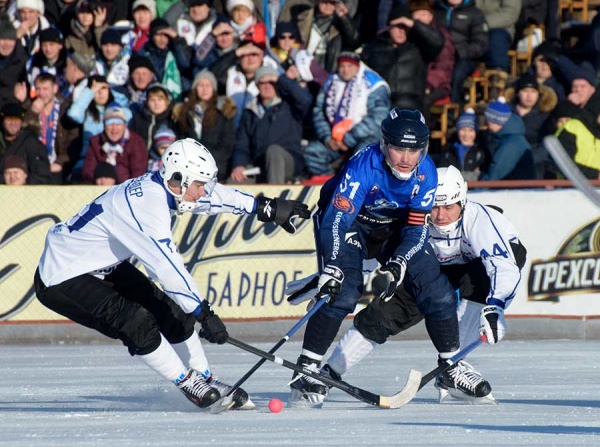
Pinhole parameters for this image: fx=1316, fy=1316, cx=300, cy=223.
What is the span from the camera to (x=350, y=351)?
7.38 m

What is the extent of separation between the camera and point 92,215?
6.93 m

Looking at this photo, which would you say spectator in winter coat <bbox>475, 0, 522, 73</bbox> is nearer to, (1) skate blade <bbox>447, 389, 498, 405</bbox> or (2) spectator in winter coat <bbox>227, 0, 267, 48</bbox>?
(2) spectator in winter coat <bbox>227, 0, 267, 48</bbox>

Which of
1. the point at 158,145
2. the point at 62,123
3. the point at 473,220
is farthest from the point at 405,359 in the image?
the point at 62,123

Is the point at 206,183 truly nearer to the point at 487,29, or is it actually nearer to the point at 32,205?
the point at 32,205

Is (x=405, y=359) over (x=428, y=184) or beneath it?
beneath

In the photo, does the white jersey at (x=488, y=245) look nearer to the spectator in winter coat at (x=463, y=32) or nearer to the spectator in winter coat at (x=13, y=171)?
the spectator in winter coat at (x=13, y=171)

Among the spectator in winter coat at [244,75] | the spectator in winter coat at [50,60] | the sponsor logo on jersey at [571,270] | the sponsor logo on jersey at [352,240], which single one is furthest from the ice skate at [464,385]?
the spectator in winter coat at [50,60]

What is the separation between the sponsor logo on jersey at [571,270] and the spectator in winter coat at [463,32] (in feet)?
9.42

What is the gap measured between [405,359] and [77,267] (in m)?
3.28

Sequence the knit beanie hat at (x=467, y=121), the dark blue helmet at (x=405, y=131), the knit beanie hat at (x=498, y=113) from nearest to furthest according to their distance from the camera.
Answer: the dark blue helmet at (x=405, y=131) < the knit beanie hat at (x=498, y=113) < the knit beanie hat at (x=467, y=121)

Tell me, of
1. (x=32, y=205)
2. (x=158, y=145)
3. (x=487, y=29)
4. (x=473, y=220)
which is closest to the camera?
(x=473, y=220)

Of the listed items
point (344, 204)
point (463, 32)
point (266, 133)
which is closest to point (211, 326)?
point (344, 204)

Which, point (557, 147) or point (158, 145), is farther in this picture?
point (158, 145)

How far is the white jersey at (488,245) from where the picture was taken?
7281 mm
